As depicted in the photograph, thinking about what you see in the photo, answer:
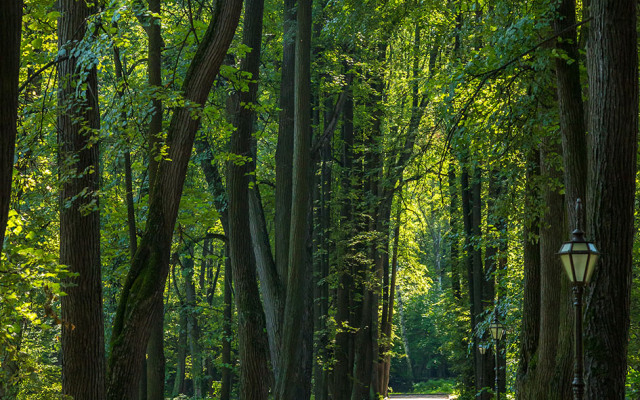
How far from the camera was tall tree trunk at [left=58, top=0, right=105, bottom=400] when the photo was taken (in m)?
8.27

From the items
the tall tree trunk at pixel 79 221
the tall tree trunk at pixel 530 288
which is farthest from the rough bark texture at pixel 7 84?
the tall tree trunk at pixel 530 288

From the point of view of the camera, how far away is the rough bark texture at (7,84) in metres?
4.37

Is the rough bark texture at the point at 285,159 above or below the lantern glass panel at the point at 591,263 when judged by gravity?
above

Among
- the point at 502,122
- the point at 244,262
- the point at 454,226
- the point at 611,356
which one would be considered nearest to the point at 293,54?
the point at 244,262

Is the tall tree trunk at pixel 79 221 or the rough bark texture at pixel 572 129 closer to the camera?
the tall tree trunk at pixel 79 221

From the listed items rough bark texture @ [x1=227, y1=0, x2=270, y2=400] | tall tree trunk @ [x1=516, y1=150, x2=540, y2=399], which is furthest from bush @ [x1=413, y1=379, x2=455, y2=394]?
rough bark texture @ [x1=227, y1=0, x2=270, y2=400]

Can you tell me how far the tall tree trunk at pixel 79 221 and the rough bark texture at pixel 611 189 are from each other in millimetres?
5417

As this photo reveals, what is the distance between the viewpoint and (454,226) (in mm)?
25031

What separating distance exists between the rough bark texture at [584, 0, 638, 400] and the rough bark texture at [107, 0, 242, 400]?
433 centimetres

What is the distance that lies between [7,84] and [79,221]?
4336 millimetres

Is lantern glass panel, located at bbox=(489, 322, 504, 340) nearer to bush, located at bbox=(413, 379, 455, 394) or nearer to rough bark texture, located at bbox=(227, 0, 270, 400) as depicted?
rough bark texture, located at bbox=(227, 0, 270, 400)

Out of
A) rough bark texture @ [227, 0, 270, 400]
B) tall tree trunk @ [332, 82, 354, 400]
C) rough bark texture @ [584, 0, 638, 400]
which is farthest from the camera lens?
tall tree trunk @ [332, 82, 354, 400]

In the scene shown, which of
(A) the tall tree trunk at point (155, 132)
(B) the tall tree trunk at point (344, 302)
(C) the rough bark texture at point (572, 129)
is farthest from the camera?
(B) the tall tree trunk at point (344, 302)

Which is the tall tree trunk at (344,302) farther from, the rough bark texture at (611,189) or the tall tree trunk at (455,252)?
the rough bark texture at (611,189)
